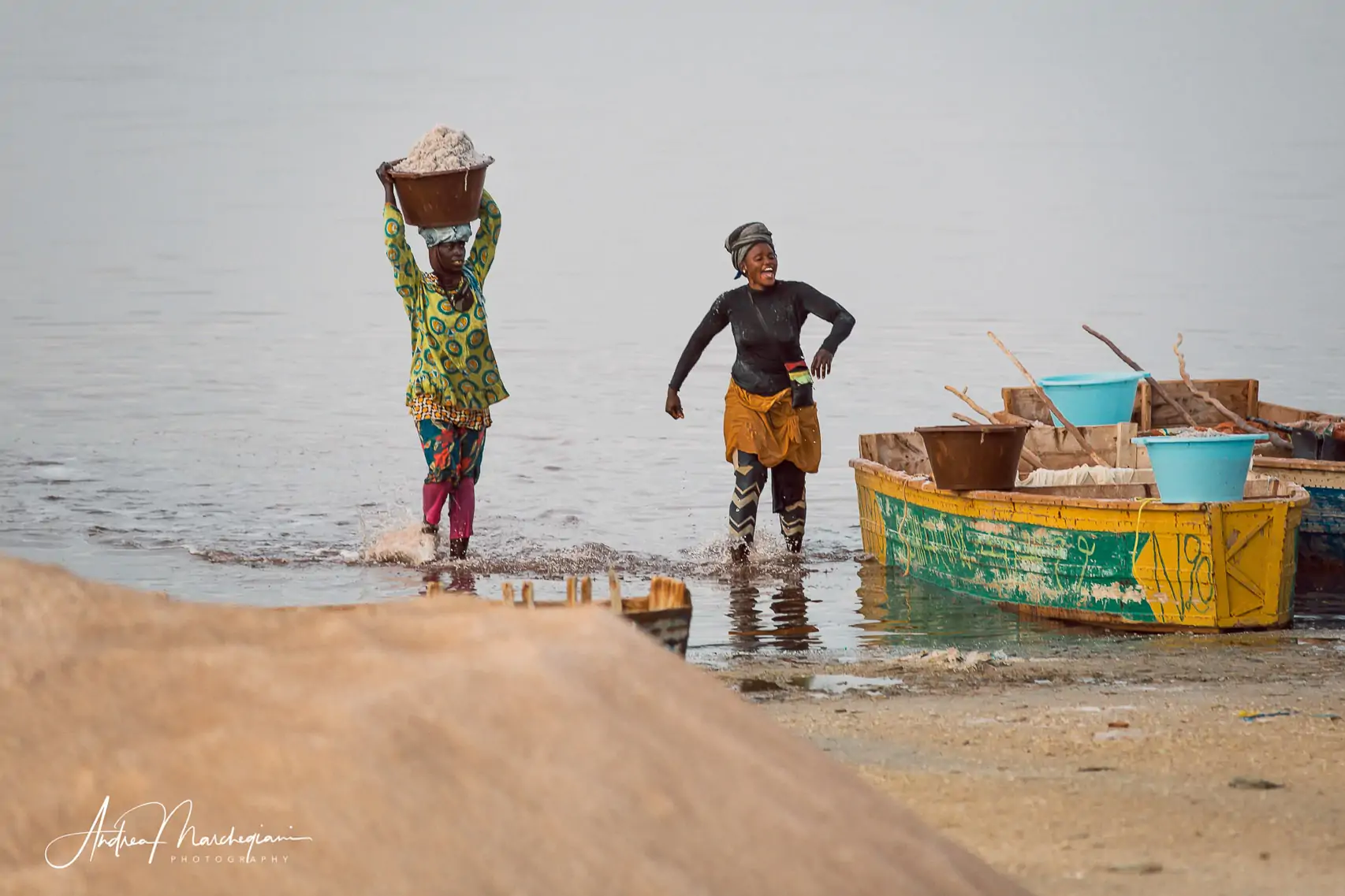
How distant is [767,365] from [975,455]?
178 cm

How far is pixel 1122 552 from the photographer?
8734 mm

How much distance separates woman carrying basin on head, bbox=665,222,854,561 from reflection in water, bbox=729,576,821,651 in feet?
2.29

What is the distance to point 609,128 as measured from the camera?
445 ft

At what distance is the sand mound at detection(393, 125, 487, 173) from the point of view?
382 inches

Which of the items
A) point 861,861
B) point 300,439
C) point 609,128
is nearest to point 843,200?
point 609,128

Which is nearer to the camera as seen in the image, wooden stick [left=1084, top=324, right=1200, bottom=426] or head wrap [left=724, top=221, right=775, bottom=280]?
head wrap [left=724, top=221, right=775, bottom=280]

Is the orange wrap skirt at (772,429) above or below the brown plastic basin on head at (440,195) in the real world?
below

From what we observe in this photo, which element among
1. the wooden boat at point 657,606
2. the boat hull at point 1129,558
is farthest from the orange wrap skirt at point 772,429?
the wooden boat at point 657,606

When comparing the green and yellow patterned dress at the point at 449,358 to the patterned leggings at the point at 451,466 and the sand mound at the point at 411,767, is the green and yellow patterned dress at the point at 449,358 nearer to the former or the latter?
the patterned leggings at the point at 451,466

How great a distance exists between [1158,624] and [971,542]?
1.34 metres

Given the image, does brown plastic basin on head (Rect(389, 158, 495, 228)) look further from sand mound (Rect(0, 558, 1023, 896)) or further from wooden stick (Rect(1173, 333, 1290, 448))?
sand mound (Rect(0, 558, 1023, 896))

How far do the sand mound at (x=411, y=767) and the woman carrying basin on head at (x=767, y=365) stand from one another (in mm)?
8301

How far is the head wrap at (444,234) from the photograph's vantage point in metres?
9.90

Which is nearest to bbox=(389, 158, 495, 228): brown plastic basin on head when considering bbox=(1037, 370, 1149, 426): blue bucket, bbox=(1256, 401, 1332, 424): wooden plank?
bbox=(1037, 370, 1149, 426): blue bucket
